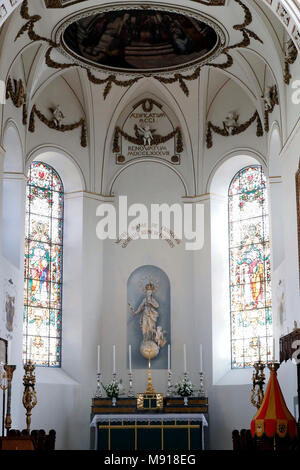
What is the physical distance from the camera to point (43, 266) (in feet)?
70.4

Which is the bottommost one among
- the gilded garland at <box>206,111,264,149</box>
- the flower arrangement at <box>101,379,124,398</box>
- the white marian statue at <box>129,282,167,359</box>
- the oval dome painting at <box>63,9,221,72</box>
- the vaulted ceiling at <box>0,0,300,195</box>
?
the flower arrangement at <box>101,379,124,398</box>

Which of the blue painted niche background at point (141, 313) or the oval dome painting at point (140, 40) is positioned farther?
the blue painted niche background at point (141, 313)

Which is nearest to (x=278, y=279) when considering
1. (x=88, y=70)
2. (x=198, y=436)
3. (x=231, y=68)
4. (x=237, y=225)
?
(x=237, y=225)

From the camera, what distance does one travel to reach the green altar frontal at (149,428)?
18.7m

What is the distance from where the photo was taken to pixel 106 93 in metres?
21.8

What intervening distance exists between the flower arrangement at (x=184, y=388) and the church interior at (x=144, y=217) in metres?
0.05

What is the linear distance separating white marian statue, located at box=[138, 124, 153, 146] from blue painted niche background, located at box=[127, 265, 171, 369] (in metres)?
3.51

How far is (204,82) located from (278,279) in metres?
5.75

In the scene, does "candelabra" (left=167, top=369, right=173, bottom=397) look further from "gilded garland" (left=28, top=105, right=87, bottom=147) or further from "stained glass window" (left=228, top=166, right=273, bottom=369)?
"gilded garland" (left=28, top=105, right=87, bottom=147)

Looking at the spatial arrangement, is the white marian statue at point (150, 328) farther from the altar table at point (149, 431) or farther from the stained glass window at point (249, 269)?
the altar table at point (149, 431)

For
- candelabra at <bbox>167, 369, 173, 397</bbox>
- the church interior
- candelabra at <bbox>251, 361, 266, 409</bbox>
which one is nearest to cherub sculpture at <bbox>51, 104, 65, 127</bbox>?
the church interior

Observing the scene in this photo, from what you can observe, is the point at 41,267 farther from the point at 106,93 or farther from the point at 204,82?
the point at 204,82

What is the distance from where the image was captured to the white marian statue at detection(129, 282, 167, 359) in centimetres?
2114

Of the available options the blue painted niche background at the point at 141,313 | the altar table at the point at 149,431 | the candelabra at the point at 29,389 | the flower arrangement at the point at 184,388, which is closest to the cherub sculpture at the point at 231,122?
the blue painted niche background at the point at 141,313
